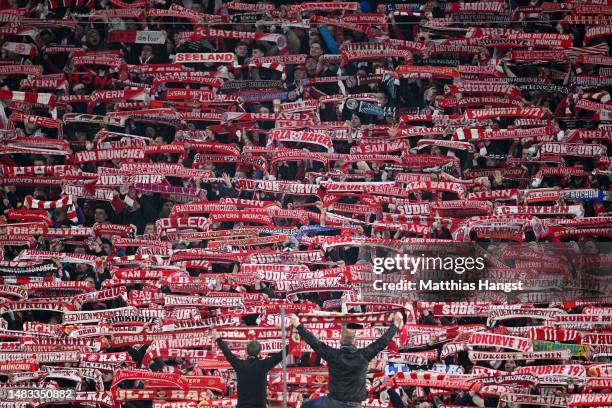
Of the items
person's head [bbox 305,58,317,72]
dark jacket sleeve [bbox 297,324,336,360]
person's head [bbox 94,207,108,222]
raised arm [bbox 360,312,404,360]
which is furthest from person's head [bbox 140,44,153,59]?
raised arm [bbox 360,312,404,360]

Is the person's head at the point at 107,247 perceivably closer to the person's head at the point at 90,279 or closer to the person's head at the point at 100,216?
the person's head at the point at 100,216

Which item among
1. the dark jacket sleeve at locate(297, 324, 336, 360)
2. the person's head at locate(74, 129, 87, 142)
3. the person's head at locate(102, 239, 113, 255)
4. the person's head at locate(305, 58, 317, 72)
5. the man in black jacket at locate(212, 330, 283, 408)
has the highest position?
the person's head at locate(305, 58, 317, 72)

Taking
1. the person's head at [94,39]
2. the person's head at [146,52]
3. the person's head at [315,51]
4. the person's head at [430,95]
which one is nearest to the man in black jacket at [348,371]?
the person's head at [430,95]

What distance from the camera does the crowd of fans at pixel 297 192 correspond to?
18188mm

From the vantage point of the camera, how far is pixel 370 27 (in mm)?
24812

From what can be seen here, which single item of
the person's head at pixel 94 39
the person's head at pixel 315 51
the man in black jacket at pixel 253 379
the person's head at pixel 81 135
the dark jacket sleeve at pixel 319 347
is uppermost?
the person's head at pixel 94 39

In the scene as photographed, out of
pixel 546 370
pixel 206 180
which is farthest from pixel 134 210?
pixel 546 370

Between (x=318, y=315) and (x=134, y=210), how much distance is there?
8384mm

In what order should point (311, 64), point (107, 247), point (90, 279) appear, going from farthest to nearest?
point (311, 64)
point (107, 247)
point (90, 279)

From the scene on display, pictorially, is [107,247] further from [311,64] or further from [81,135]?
[311,64]

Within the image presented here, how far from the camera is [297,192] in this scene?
22.5m

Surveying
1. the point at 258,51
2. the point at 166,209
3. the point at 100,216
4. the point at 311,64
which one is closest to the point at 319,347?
the point at 166,209

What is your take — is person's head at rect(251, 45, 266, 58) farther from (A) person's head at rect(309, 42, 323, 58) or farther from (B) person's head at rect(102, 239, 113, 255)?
(B) person's head at rect(102, 239, 113, 255)

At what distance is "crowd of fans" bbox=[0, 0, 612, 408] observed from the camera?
18188 mm
